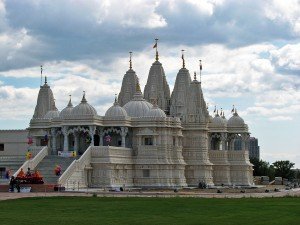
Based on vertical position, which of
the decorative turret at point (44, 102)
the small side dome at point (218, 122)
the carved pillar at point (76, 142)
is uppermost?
the decorative turret at point (44, 102)

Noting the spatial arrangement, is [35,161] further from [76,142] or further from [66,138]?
[76,142]

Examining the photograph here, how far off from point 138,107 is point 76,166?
16.7 metres

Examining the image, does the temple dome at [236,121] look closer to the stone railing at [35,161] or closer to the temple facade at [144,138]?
the temple facade at [144,138]

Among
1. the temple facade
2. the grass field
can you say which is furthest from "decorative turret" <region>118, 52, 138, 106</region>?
the grass field

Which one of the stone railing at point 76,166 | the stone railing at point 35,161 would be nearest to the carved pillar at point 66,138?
the stone railing at point 35,161

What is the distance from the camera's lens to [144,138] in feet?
326

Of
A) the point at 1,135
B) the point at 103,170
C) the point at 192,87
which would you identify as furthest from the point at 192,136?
the point at 1,135

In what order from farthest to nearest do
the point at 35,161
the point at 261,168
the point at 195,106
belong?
the point at 261,168 < the point at 195,106 < the point at 35,161

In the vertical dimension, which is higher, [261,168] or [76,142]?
[261,168]

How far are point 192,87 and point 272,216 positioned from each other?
6843cm

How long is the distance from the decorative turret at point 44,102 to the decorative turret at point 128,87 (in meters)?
9.54

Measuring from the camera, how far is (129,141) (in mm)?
100438

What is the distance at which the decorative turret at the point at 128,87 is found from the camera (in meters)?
114

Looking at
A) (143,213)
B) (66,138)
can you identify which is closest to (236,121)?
(66,138)
